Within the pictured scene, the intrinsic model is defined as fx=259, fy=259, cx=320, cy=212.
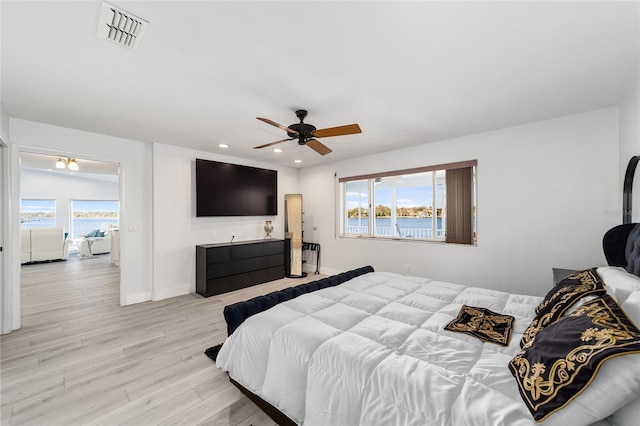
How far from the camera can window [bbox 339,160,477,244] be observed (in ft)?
12.8

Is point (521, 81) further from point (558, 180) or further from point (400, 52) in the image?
point (558, 180)

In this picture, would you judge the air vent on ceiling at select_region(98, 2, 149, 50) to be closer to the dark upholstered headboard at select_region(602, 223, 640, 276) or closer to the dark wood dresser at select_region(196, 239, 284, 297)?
the dark wood dresser at select_region(196, 239, 284, 297)

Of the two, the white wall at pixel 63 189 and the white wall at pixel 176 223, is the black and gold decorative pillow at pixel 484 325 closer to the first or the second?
the white wall at pixel 176 223

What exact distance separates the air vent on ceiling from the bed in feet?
6.59

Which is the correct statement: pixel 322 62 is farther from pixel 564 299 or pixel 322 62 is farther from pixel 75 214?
pixel 75 214

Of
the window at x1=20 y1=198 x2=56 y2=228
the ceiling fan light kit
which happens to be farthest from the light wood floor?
the window at x1=20 y1=198 x2=56 y2=228

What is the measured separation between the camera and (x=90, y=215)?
9.69 meters

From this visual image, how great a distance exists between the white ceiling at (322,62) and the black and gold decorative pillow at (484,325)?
1.84 m

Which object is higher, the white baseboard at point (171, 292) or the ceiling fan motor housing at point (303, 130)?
the ceiling fan motor housing at point (303, 130)

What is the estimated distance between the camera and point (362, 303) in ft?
6.88

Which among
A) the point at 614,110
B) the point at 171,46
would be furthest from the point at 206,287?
the point at 614,110

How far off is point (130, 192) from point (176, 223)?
0.81 meters

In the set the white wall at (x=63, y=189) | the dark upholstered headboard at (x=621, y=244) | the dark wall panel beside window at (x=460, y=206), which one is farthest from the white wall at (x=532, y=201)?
the white wall at (x=63, y=189)

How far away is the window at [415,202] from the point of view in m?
3.89
